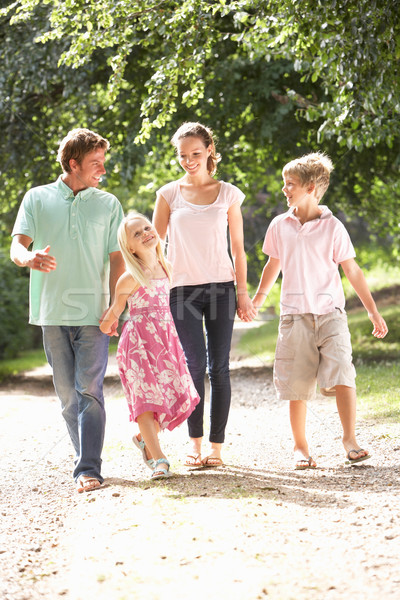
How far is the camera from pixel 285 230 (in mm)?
4766

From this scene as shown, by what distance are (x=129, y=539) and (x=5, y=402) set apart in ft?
23.8

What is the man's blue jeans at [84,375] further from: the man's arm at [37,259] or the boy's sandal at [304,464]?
the boy's sandal at [304,464]

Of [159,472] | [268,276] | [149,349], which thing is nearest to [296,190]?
[268,276]

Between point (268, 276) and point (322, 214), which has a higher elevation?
point (322, 214)

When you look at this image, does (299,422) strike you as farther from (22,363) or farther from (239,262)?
(22,363)

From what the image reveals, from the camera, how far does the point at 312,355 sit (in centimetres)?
469

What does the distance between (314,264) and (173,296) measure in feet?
2.81

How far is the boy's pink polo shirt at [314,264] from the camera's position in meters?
4.65

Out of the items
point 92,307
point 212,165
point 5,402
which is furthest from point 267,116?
point 92,307

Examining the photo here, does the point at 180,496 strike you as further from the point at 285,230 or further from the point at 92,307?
the point at 285,230

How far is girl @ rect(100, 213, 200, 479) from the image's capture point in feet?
14.4

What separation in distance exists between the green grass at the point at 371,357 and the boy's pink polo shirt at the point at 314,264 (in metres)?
2.07

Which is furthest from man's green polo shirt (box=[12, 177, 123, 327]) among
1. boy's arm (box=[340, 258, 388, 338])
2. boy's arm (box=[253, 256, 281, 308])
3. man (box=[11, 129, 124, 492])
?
boy's arm (box=[340, 258, 388, 338])

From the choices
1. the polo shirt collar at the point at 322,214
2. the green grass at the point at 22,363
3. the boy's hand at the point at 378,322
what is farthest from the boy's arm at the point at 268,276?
the green grass at the point at 22,363
